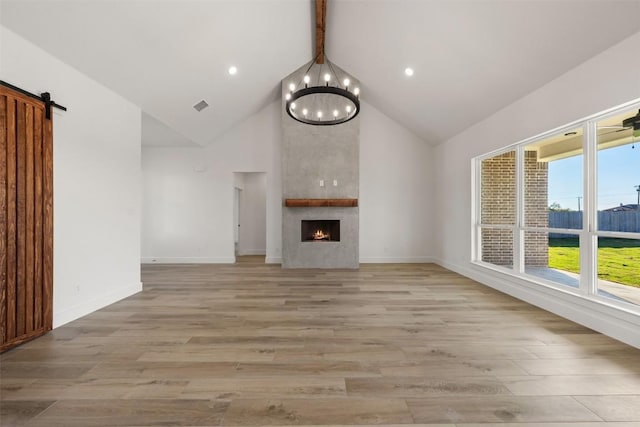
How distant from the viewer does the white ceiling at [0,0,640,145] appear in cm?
290

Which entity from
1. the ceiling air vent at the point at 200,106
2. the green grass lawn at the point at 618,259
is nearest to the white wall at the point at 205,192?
the ceiling air vent at the point at 200,106

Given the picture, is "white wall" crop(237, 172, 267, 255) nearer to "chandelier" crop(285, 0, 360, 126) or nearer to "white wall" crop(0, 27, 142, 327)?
"chandelier" crop(285, 0, 360, 126)

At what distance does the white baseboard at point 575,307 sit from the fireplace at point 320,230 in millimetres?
3212

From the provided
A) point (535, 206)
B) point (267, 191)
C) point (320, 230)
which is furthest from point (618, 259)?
point (267, 191)

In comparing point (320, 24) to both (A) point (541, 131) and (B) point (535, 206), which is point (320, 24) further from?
(B) point (535, 206)

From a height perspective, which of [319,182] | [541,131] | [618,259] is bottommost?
[618,259]

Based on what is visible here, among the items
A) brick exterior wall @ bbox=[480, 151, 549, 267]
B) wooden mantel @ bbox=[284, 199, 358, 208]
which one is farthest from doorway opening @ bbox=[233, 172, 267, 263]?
brick exterior wall @ bbox=[480, 151, 549, 267]

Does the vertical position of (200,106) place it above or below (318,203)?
above

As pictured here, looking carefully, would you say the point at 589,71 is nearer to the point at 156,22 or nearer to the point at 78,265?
the point at 156,22

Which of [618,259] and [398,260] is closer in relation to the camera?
[618,259]

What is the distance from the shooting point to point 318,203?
21.2 ft

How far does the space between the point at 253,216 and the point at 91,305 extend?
214 inches

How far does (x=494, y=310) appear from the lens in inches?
144

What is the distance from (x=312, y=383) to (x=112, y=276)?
341 centimetres
